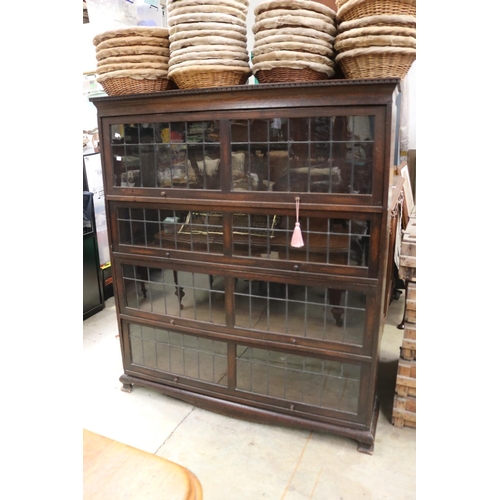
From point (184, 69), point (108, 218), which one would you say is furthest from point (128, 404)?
point (184, 69)

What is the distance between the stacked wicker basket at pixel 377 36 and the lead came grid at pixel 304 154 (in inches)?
7.6

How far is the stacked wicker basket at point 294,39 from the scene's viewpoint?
153 centimetres

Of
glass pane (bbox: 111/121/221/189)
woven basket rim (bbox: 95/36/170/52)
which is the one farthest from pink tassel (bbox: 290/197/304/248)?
woven basket rim (bbox: 95/36/170/52)

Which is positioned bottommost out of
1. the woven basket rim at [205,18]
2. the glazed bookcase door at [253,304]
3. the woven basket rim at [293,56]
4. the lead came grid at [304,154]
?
the glazed bookcase door at [253,304]

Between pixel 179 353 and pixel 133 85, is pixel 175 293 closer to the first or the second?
pixel 179 353

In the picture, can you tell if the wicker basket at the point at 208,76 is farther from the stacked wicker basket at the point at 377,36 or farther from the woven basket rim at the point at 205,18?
the stacked wicker basket at the point at 377,36

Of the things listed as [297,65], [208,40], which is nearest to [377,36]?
[297,65]

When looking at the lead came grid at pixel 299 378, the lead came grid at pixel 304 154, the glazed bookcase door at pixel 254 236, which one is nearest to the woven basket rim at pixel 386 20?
the lead came grid at pixel 304 154

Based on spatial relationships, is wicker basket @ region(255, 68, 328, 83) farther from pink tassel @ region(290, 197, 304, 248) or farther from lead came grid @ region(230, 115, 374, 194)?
pink tassel @ region(290, 197, 304, 248)

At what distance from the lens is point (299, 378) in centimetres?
199

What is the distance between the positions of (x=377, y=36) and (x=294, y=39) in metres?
0.31

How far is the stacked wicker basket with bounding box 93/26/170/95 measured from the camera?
1751 mm

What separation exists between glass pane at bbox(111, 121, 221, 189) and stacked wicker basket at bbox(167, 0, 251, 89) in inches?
8.5
